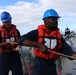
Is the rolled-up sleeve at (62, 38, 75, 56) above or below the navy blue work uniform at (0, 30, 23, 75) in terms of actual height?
above

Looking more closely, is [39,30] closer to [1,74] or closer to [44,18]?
[44,18]

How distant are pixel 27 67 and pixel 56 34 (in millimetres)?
5595

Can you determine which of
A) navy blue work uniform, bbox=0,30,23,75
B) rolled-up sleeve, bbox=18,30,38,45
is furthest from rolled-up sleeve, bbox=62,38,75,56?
navy blue work uniform, bbox=0,30,23,75

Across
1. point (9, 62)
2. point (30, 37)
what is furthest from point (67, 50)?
point (9, 62)

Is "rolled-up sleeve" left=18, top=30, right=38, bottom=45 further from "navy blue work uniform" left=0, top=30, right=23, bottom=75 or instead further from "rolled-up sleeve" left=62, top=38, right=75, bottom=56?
"navy blue work uniform" left=0, top=30, right=23, bottom=75

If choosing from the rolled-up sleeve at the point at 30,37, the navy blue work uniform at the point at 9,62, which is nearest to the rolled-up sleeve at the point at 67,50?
the rolled-up sleeve at the point at 30,37

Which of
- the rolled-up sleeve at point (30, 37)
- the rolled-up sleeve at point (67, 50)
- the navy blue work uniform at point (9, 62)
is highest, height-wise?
the rolled-up sleeve at point (30, 37)

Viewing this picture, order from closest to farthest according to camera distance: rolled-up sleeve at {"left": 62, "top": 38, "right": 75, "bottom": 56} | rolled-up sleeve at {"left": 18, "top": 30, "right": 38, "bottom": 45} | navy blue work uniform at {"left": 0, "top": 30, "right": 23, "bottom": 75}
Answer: rolled-up sleeve at {"left": 18, "top": 30, "right": 38, "bottom": 45} < rolled-up sleeve at {"left": 62, "top": 38, "right": 75, "bottom": 56} < navy blue work uniform at {"left": 0, "top": 30, "right": 23, "bottom": 75}

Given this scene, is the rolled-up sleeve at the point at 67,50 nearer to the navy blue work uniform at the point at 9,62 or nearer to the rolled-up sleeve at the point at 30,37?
the rolled-up sleeve at the point at 30,37

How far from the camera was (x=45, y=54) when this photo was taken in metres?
6.53

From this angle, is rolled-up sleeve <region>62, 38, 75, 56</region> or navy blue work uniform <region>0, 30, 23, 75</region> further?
navy blue work uniform <region>0, 30, 23, 75</region>

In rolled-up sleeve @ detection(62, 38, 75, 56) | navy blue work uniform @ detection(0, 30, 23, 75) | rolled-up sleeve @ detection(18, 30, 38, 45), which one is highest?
Result: rolled-up sleeve @ detection(18, 30, 38, 45)

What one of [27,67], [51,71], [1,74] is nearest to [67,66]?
[27,67]

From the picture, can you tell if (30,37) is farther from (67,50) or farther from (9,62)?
(9,62)
